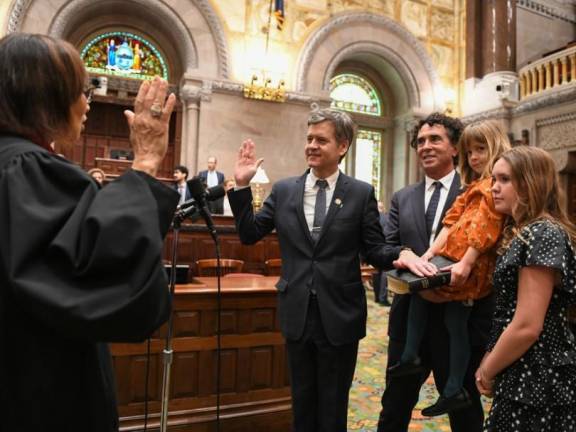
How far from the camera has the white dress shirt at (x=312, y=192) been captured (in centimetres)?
222

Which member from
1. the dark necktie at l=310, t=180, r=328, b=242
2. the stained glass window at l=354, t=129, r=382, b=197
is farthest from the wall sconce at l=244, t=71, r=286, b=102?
the dark necktie at l=310, t=180, r=328, b=242

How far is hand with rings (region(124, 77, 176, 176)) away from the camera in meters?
1.11

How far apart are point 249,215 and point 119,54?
8964 mm

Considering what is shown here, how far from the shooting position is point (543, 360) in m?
1.56

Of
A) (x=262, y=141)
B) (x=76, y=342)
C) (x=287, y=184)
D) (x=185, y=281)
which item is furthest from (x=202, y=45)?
(x=76, y=342)

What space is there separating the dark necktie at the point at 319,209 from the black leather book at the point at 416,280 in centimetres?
38

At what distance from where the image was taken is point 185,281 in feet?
10.5

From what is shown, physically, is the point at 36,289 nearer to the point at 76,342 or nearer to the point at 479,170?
the point at 76,342

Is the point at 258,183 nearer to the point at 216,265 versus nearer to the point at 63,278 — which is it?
the point at 216,265

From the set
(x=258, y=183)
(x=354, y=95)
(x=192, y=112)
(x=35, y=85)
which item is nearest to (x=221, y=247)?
(x=258, y=183)

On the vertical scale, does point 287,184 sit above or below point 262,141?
below

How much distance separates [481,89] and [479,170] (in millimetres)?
10144

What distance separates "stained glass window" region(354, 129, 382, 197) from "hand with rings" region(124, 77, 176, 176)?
11042mm

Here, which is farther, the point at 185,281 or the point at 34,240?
the point at 185,281
